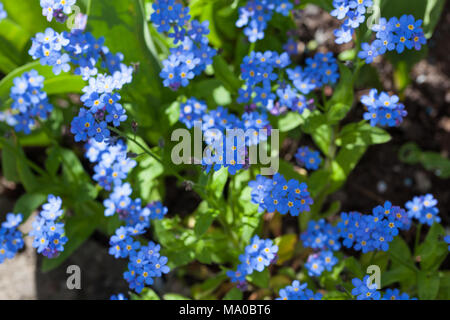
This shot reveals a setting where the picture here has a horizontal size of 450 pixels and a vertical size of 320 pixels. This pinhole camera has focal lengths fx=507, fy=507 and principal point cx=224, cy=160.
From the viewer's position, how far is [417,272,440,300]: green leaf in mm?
2848

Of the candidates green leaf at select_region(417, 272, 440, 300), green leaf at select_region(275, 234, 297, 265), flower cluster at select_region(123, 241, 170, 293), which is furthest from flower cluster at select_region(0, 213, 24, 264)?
green leaf at select_region(417, 272, 440, 300)

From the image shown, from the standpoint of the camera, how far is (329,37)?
4.38 m

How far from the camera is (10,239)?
2.77 m

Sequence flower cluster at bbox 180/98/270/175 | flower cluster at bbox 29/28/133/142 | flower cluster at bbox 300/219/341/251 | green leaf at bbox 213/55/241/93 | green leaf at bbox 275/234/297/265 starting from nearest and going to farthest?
1. flower cluster at bbox 29/28/133/142
2. flower cluster at bbox 180/98/270/175
3. flower cluster at bbox 300/219/341/251
4. green leaf at bbox 213/55/241/93
5. green leaf at bbox 275/234/297/265

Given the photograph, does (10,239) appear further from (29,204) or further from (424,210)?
(424,210)

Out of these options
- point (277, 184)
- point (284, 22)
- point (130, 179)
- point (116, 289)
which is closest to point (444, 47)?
point (284, 22)

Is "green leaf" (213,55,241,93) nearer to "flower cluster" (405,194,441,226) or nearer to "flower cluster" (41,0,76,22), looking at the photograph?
"flower cluster" (41,0,76,22)

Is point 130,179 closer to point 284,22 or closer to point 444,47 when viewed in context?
point 284,22

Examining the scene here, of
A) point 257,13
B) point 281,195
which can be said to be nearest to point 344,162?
point 281,195

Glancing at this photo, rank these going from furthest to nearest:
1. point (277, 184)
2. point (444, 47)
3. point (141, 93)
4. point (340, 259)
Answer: point (444, 47), point (141, 93), point (340, 259), point (277, 184)

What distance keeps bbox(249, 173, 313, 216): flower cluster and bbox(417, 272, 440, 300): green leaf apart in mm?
888

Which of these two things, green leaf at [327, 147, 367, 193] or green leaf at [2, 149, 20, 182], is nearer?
green leaf at [327, 147, 367, 193]

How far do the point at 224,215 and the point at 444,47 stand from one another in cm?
259

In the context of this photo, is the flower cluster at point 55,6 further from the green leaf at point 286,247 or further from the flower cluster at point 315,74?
the green leaf at point 286,247
